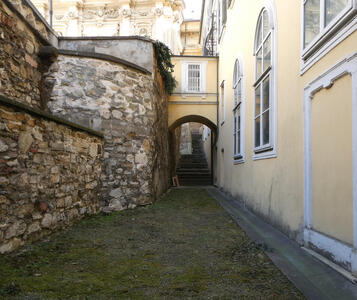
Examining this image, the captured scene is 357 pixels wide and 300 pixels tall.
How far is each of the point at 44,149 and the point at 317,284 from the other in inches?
131

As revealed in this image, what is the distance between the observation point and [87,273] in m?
2.87

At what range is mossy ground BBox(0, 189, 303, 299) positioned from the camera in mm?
2469

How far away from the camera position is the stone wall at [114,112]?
6.28 meters

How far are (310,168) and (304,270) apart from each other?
1.13m

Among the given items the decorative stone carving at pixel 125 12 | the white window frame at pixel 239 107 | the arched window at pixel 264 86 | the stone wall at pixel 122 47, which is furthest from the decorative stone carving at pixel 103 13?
the arched window at pixel 264 86

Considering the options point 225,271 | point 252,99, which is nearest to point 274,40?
point 252,99

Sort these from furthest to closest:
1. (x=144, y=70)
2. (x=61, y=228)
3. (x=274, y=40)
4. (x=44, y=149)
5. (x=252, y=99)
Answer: (x=144, y=70) → (x=252, y=99) → (x=274, y=40) → (x=61, y=228) → (x=44, y=149)

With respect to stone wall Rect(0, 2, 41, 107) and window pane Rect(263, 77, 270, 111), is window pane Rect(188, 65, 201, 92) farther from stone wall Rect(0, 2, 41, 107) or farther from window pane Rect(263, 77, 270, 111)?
stone wall Rect(0, 2, 41, 107)

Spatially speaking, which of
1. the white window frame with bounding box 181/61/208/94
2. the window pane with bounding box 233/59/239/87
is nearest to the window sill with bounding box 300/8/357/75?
the window pane with bounding box 233/59/239/87

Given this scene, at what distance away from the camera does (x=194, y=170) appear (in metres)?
18.1

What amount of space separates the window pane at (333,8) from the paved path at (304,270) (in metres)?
2.32

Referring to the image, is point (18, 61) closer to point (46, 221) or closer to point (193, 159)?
point (46, 221)

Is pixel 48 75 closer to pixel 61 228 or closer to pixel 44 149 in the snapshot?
pixel 44 149

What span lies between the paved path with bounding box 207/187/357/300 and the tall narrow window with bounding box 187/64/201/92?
9.48 m
